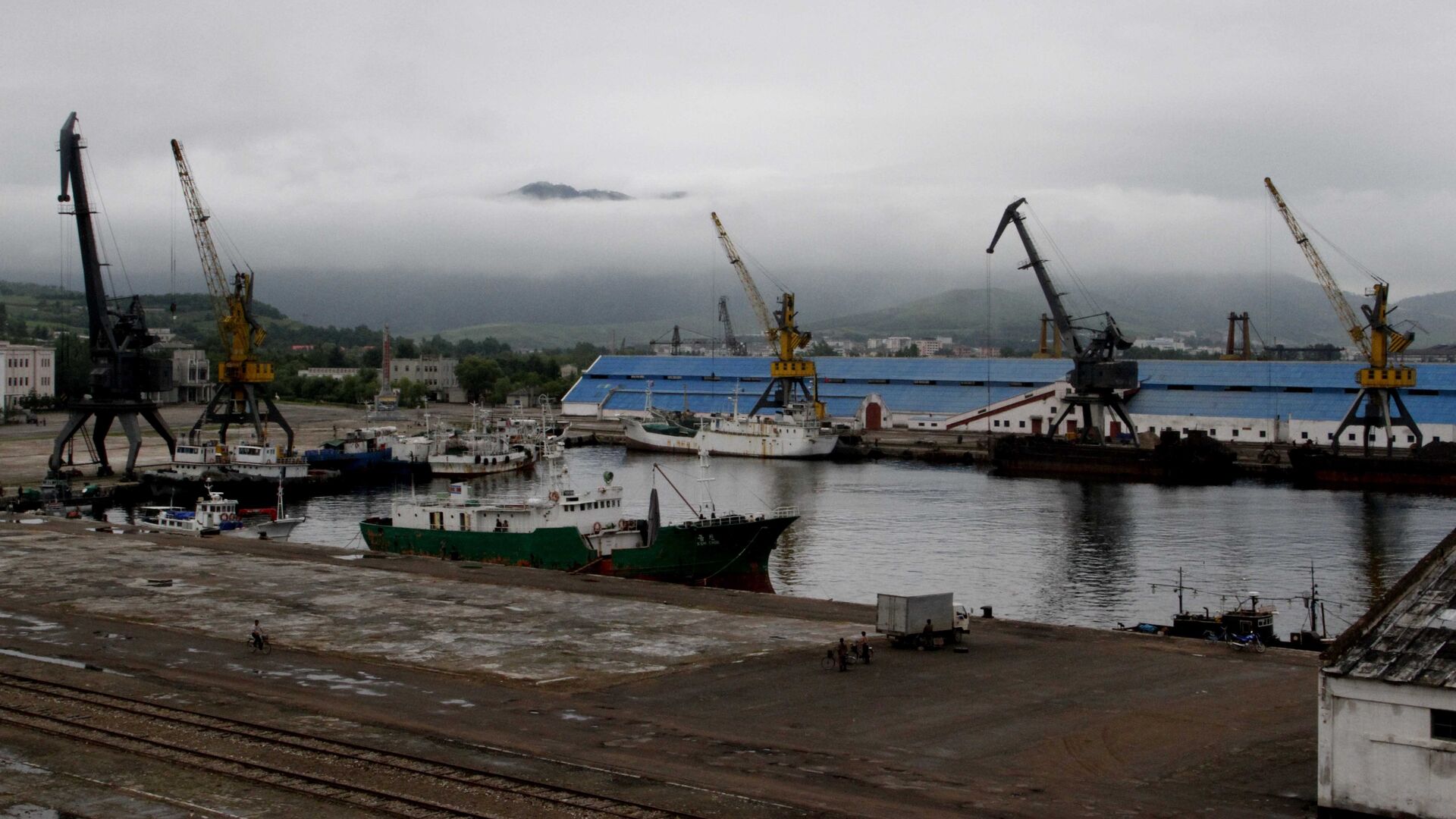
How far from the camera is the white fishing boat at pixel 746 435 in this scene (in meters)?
105

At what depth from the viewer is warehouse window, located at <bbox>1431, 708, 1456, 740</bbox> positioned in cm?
1628

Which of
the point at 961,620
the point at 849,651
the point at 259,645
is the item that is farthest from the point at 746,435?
the point at 849,651

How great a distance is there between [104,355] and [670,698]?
6423 centimetres

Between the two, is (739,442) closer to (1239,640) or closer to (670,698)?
(1239,640)

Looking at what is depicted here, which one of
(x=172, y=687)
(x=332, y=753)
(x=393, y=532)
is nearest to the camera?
(x=332, y=753)

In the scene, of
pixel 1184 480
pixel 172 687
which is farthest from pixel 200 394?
pixel 172 687

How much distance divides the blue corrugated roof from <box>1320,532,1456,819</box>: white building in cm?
8266

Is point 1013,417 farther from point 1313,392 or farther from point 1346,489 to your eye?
point 1346,489

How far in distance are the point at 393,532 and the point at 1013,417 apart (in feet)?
231

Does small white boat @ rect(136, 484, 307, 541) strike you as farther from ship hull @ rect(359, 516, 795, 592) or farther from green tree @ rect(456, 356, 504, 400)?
green tree @ rect(456, 356, 504, 400)

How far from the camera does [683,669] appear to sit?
2673 centimetres

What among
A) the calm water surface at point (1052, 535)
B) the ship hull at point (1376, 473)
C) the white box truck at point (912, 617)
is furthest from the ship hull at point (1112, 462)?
the white box truck at point (912, 617)

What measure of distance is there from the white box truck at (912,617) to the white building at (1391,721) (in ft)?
37.2

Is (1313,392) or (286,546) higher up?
(1313,392)
